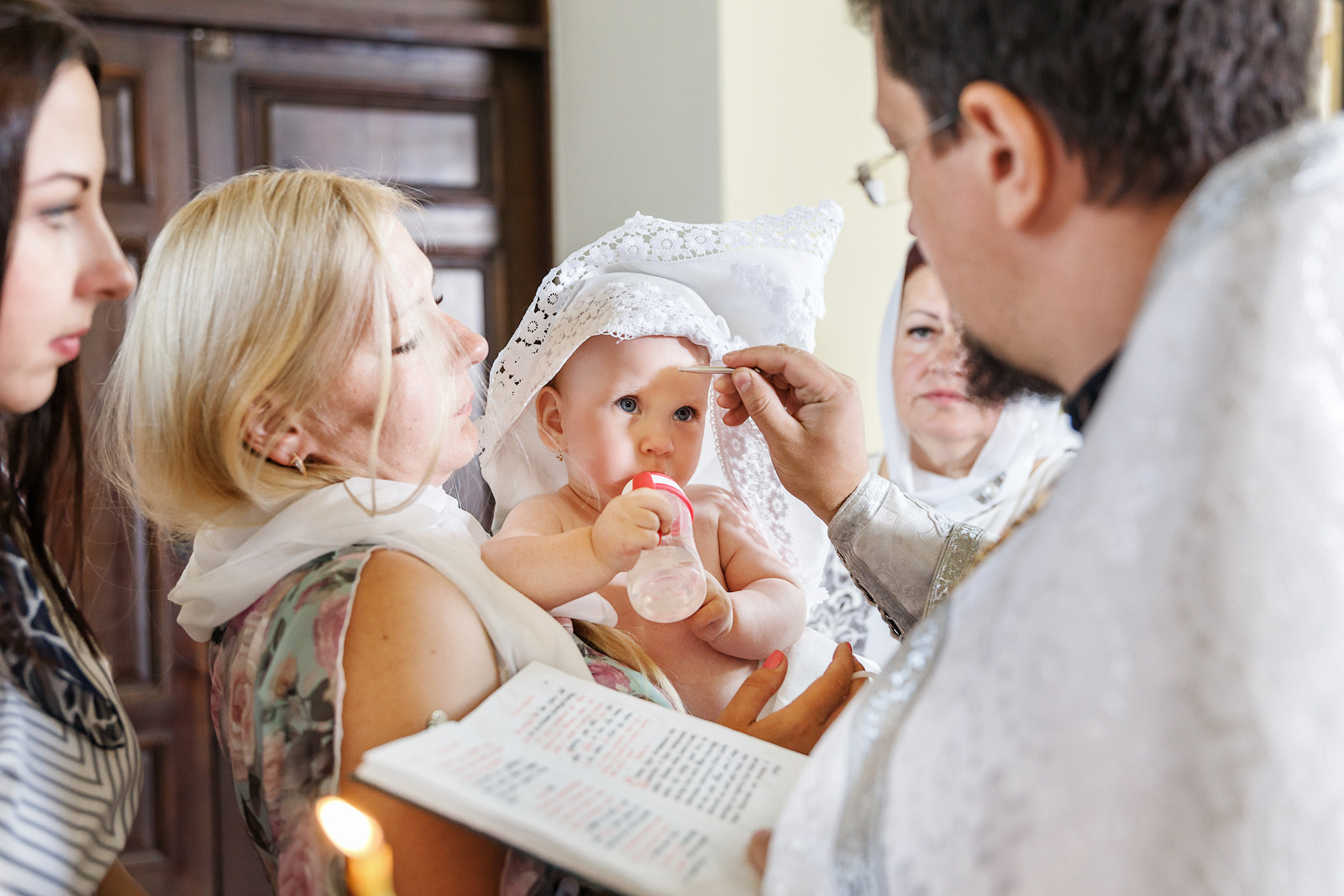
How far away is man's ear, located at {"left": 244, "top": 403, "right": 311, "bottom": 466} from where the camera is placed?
3.72 ft

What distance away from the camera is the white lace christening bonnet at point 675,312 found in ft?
5.04

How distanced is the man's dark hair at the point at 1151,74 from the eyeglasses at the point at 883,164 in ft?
0.19

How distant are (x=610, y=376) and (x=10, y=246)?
83 cm

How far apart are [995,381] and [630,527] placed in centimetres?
44

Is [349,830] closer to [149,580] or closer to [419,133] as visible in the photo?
[149,580]

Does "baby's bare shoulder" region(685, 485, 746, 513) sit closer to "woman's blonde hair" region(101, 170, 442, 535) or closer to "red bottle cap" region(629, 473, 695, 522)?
"red bottle cap" region(629, 473, 695, 522)

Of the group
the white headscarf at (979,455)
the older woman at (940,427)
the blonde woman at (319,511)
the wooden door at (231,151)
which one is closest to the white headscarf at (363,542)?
the blonde woman at (319,511)

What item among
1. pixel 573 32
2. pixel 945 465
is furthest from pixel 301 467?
pixel 573 32

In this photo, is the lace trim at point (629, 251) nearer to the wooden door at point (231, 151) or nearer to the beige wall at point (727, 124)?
the beige wall at point (727, 124)

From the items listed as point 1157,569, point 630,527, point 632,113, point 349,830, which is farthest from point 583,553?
point 632,113

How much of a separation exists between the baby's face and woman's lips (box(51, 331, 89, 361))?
74cm

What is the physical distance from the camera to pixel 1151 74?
0.70 metres

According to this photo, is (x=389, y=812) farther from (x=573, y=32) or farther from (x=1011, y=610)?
(x=573, y=32)

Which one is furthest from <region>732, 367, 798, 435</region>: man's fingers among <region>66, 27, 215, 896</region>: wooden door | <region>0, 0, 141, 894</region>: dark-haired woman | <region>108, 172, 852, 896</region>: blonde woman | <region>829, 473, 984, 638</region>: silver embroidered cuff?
<region>66, 27, 215, 896</region>: wooden door
